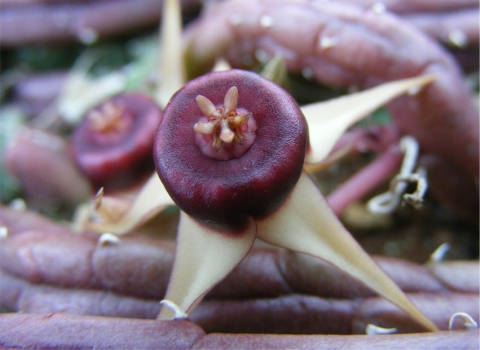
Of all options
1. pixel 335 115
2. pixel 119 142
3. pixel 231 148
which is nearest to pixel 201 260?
pixel 231 148

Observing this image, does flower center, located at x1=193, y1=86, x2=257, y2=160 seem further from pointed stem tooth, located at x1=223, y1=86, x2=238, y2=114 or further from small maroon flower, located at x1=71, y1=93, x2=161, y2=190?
small maroon flower, located at x1=71, y1=93, x2=161, y2=190

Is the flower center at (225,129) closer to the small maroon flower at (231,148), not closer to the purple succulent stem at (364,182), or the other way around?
the small maroon flower at (231,148)

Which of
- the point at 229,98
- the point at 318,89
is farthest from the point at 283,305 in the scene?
the point at 318,89

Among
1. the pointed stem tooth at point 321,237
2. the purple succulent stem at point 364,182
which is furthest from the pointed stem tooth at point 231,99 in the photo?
the purple succulent stem at point 364,182

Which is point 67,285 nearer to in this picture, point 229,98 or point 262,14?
point 229,98

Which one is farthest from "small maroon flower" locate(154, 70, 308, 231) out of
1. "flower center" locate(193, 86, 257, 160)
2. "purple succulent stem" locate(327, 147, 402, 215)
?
"purple succulent stem" locate(327, 147, 402, 215)

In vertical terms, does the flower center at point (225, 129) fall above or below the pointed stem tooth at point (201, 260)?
above
